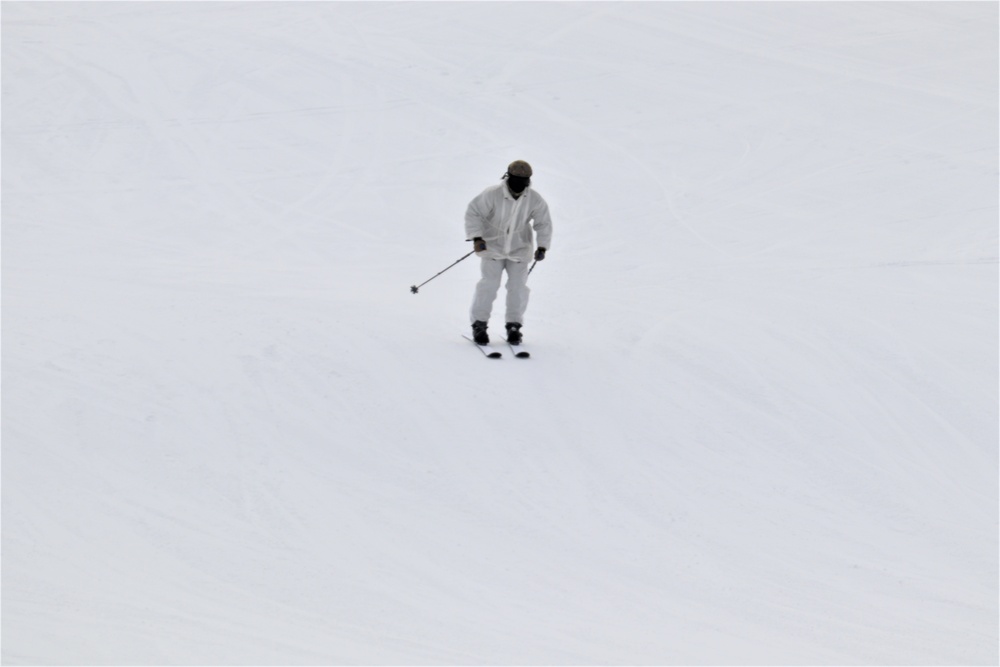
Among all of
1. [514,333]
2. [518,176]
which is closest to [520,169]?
[518,176]

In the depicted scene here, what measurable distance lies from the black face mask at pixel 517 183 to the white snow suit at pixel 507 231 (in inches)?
1.9

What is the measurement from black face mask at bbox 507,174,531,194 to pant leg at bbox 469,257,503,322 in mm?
617

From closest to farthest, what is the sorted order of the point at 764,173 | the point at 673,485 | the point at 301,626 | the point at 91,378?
the point at 301,626 → the point at 673,485 → the point at 91,378 → the point at 764,173

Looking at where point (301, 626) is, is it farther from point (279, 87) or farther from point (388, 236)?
point (279, 87)

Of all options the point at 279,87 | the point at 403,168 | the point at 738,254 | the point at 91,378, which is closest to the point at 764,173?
the point at 738,254

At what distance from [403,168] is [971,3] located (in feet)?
45.1

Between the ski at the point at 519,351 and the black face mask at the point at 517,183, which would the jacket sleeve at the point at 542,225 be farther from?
the ski at the point at 519,351

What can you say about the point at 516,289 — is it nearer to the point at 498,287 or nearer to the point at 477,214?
the point at 498,287

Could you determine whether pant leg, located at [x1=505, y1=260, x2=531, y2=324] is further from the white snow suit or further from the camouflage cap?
the camouflage cap

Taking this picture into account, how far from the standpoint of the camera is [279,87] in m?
19.8

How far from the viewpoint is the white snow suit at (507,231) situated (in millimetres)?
9375

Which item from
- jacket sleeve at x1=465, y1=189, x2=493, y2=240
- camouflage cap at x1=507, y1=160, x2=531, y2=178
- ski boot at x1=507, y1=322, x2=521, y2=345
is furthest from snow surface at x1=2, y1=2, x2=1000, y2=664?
camouflage cap at x1=507, y1=160, x2=531, y2=178

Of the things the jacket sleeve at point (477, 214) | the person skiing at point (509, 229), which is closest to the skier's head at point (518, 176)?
the person skiing at point (509, 229)

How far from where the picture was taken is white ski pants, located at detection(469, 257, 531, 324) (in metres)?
9.62
